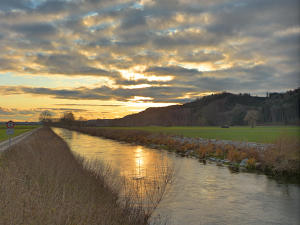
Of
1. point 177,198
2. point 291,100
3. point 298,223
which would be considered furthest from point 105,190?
point 291,100

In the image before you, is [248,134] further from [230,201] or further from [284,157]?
[230,201]

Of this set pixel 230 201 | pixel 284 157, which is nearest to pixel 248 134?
pixel 284 157

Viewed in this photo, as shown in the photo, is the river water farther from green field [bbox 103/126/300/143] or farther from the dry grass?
green field [bbox 103/126/300/143]

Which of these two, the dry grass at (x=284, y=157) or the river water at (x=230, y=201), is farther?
the dry grass at (x=284, y=157)

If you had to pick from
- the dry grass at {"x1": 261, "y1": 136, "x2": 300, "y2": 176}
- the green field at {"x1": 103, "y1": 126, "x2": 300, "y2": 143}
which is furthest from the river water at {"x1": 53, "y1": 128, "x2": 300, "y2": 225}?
the green field at {"x1": 103, "y1": 126, "x2": 300, "y2": 143}

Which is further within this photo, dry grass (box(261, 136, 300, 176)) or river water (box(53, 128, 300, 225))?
dry grass (box(261, 136, 300, 176))

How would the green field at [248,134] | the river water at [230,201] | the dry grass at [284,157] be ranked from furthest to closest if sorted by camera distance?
the green field at [248,134]
the dry grass at [284,157]
the river water at [230,201]

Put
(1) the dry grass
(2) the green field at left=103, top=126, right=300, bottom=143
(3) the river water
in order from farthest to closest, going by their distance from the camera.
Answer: (2) the green field at left=103, top=126, right=300, bottom=143 → (1) the dry grass → (3) the river water

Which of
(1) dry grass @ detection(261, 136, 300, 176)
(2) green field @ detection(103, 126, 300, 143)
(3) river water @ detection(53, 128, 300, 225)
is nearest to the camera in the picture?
(3) river water @ detection(53, 128, 300, 225)

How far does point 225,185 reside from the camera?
56.3ft

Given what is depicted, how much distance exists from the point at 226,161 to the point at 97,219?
839 inches

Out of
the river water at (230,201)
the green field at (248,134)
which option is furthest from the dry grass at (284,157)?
the river water at (230,201)

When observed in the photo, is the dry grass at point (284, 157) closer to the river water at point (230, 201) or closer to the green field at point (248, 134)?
the green field at point (248, 134)

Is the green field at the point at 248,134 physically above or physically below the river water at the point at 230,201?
above
